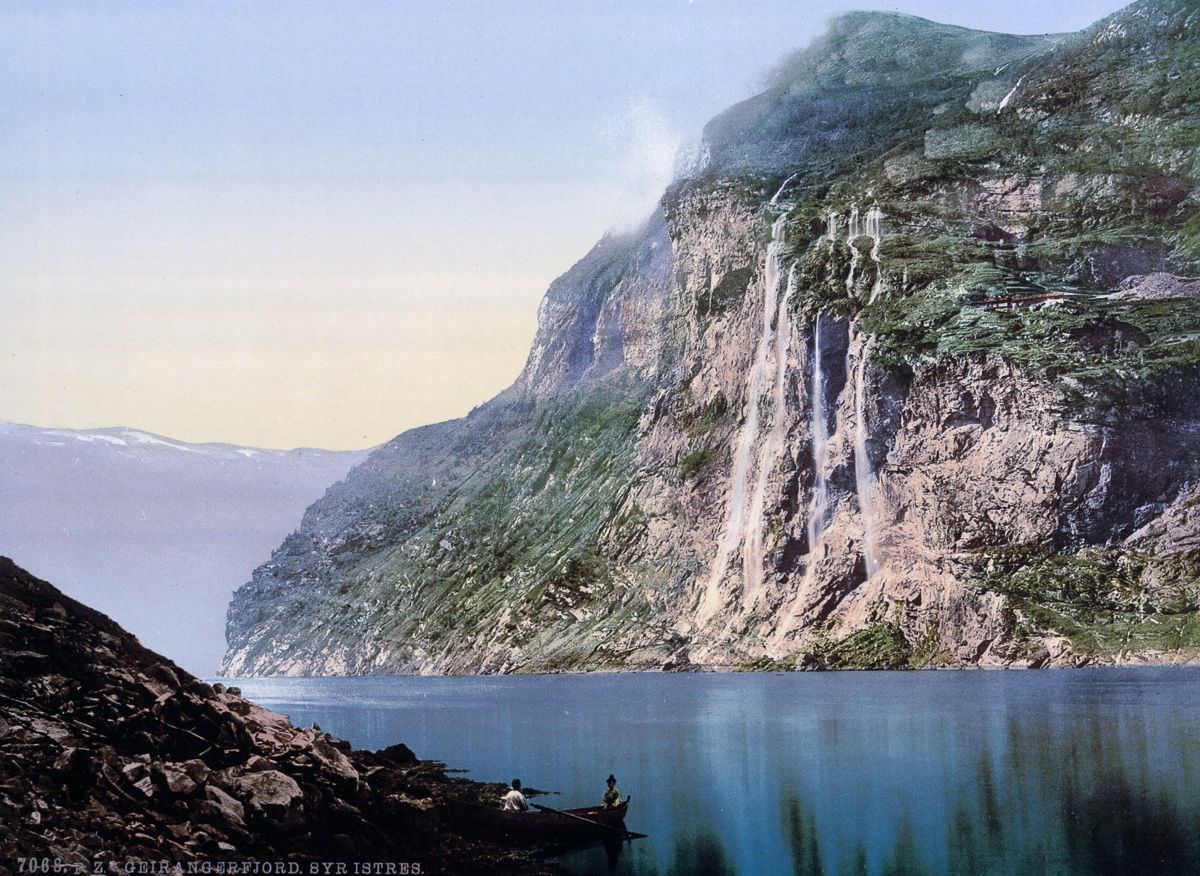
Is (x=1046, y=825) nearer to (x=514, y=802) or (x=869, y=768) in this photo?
(x=869, y=768)

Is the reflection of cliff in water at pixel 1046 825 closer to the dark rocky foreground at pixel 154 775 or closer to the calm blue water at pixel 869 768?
the calm blue water at pixel 869 768

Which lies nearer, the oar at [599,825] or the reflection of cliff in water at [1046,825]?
the reflection of cliff in water at [1046,825]

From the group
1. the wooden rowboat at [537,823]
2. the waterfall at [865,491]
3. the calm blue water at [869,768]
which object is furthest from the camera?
the waterfall at [865,491]

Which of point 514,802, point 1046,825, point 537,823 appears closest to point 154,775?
point 514,802

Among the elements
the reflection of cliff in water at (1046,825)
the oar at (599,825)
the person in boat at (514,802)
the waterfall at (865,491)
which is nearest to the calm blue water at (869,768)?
the reflection of cliff in water at (1046,825)

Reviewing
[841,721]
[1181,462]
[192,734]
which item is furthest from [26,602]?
[1181,462]

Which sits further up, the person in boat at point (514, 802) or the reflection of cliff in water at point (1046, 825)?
the person in boat at point (514, 802)

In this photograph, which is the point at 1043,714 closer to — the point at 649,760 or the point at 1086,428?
the point at 649,760
